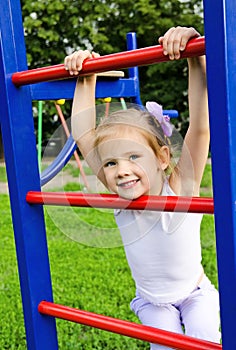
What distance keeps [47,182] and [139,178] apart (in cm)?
128

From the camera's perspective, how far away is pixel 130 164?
1701 millimetres

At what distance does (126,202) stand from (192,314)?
55 cm

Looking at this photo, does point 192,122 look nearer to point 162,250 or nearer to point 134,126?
point 134,126

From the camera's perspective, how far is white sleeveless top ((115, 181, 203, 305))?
1.94 meters

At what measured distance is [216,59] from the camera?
1302 millimetres


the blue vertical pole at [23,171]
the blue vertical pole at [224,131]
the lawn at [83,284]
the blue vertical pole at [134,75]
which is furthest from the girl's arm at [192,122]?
the blue vertical pole at [134,75]

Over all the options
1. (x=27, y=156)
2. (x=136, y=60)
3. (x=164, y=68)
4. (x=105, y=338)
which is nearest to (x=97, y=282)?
(x=105, y=338)

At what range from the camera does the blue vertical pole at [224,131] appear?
1.29 metres

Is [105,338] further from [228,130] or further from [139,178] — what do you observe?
[228,130]

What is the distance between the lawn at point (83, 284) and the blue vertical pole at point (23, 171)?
140 millimetres

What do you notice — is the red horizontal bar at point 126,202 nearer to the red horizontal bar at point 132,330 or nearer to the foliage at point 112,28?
the red horizontal bar at point 132,330

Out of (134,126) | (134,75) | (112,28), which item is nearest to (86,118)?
(134,126)

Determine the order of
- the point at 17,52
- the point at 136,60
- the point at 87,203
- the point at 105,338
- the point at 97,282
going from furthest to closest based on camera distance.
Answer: the point at 97,282 → the point at 105,338 → the point at 17,52 → the point at 87,203 → the point at 136,60

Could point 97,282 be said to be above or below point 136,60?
below
